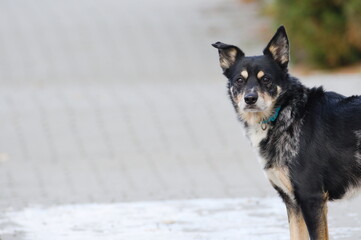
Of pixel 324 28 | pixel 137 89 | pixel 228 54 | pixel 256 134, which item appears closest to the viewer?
pixel 256 134

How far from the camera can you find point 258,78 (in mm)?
6082

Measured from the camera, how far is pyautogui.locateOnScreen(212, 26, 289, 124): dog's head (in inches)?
237

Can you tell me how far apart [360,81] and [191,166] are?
13.3 ft

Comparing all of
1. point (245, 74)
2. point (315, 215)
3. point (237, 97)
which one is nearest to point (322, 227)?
point (315, 215)

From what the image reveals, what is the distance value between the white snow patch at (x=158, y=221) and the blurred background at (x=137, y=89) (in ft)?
1.61

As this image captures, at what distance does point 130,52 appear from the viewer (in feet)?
56.5

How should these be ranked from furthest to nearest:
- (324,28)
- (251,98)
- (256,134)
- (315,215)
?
(324,28) → (256,134) → (251,98) → (315,215)

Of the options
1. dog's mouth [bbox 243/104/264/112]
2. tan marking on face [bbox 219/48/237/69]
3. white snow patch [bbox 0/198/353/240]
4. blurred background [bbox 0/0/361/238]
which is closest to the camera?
dog's mouth [bbox 243/104/264/112]

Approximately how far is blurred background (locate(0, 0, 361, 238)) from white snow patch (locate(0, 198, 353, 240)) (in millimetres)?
490

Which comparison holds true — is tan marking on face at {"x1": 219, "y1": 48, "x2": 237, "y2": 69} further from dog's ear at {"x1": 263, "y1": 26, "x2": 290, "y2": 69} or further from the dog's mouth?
the dog's mouth

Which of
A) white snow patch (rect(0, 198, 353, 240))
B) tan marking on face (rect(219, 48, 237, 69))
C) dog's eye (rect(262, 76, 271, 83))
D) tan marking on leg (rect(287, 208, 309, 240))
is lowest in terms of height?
white snow patch (rect(0, 198, 353, 240))

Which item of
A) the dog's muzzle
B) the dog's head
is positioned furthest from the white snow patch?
the dog's muzzle

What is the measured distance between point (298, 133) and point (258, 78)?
497mm

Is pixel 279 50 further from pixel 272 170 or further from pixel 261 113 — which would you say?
pixel 272 170
